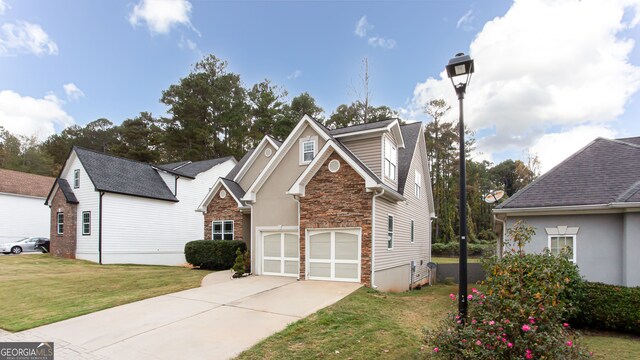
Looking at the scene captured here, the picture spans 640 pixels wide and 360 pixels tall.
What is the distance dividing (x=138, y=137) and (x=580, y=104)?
45209mm

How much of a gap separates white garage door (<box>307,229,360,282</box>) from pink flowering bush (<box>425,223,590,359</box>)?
6.51 meters

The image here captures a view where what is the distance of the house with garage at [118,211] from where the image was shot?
20.5m

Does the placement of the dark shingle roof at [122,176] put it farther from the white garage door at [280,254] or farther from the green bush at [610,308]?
the green bush at [610,308]

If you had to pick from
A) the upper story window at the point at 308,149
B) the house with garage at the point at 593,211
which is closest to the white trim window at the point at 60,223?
the upper story window at the point at 308,149

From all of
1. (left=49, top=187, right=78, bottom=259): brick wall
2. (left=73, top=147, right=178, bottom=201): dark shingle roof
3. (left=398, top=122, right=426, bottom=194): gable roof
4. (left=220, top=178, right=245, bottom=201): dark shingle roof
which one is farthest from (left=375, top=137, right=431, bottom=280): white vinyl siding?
(left=49, top=187, right=78, bottom=259): brick wall

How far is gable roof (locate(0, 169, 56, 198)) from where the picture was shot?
27.2 metres

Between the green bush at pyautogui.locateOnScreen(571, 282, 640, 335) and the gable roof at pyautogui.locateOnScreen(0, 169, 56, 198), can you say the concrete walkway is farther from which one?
the gable roof at pyautogui.locateOnScreen(0, 169, 56, 198)

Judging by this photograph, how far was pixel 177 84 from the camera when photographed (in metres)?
40.2

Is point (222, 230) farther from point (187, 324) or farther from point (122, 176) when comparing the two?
point (187, 324)

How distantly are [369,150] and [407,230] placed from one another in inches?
196

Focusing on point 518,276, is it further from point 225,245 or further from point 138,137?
point 138,137

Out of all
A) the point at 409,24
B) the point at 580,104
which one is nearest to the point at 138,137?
the point at 409,24

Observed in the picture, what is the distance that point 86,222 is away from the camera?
21031 millimetres

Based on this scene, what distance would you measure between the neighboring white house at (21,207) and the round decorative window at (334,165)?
29.7 metres
